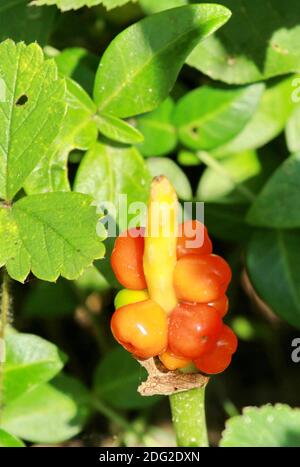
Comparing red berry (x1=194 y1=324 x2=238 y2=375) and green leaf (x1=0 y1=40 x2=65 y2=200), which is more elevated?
green leaf (x1=0 y1=40 x2=65 y2=200)

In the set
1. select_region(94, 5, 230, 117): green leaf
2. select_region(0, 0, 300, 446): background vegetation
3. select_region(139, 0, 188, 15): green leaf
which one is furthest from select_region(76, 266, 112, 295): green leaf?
select_region(139, 0, 188, 15): green leaf

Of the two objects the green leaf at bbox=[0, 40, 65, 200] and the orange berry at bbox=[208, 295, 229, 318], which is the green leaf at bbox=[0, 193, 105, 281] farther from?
the orange berry at bbox=[208, 295, 229, 318]

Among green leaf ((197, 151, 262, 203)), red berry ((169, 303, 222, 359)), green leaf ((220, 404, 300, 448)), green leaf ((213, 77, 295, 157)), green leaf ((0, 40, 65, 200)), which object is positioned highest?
green leaf ((0, 40, 65, 200))

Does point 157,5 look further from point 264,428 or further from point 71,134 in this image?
point 264,428

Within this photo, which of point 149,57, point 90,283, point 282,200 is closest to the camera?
point 149,57

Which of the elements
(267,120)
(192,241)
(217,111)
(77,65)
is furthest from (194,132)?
(192,241)
